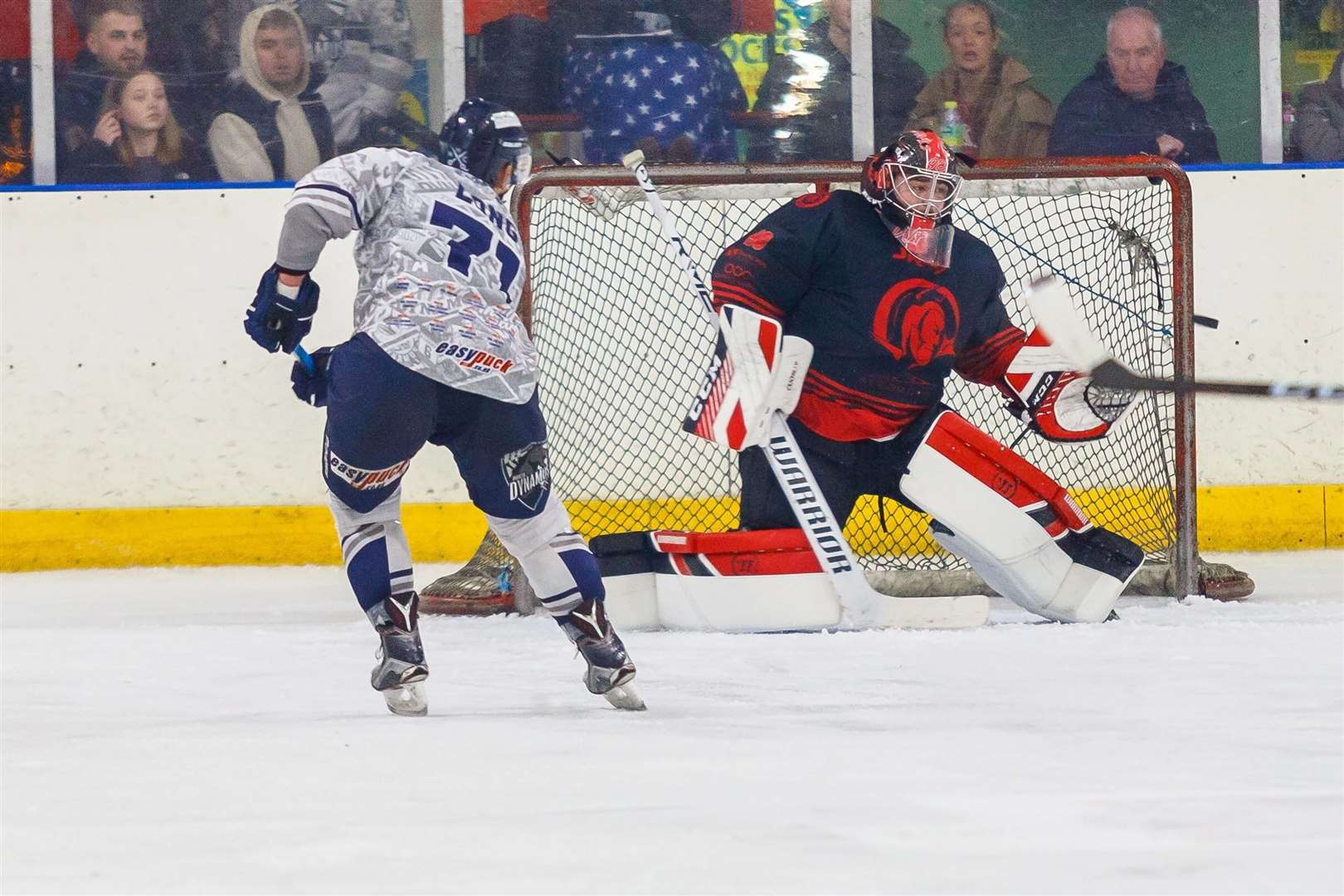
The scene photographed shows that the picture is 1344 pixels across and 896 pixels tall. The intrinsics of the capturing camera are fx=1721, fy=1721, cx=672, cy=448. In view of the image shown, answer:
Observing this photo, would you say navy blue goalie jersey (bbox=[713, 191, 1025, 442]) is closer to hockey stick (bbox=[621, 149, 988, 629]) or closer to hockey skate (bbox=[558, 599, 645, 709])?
hockey stick (bbox=[621, 149, 988, 629])

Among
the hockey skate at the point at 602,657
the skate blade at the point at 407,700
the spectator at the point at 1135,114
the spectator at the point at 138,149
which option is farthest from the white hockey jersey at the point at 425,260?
the spectator at the point at 1135,114

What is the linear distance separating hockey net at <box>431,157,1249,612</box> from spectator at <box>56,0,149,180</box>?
4.16 ft

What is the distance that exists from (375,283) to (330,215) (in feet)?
0.44

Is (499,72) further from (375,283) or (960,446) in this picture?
(375,283)

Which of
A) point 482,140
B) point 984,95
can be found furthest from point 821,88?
point 482,140

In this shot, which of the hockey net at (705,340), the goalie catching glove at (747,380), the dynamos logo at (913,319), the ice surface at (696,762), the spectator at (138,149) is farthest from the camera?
the spectator at (138,149)

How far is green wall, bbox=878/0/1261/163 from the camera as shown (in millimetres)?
4766

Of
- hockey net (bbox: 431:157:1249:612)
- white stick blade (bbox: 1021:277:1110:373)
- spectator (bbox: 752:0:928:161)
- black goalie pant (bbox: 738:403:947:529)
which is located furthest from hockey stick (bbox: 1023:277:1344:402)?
spectator (bbox: 752:0:928:161)

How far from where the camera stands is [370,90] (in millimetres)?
4762

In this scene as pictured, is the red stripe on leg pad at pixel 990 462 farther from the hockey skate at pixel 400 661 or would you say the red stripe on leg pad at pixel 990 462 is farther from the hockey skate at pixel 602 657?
the hockey skate at pixel 400 661

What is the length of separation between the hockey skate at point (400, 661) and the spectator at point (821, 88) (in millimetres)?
2480

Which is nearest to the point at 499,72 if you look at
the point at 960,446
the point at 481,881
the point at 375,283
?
the point at 960,446

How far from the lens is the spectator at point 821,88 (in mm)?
4750

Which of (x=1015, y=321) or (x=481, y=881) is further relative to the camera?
(x=1015, y=321)
